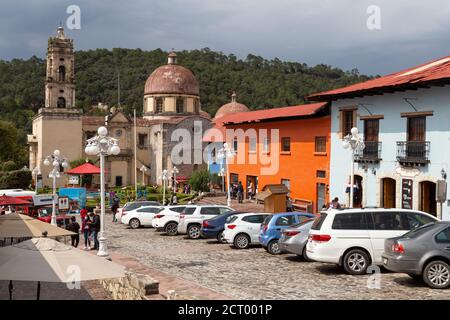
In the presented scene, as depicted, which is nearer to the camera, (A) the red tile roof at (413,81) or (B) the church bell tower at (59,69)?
(A) the red tile roof at (413,81)

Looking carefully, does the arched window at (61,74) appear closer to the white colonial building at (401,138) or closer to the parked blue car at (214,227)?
the white colonial building at (401,138)

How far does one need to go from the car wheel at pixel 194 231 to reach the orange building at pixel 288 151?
915cm

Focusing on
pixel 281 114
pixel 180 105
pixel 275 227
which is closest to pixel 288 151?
pixel 281 114

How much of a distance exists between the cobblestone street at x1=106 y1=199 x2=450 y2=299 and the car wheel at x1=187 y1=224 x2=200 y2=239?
3.86ft

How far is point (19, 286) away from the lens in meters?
15.0

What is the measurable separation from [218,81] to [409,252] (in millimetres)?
106442

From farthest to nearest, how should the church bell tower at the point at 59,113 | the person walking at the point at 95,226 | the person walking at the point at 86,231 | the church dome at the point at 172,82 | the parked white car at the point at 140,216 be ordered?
A: the church dome at the point at 172,82, the church bell tower at the point at 59,113, the parked white car at the point at 140,216, the person walking at the point at 86,231, the person walking at the point at 95,226

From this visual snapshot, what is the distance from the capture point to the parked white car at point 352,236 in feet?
45.5

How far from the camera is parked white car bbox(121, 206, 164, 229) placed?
27797 millimetres

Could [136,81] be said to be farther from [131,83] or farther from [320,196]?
[320,196]

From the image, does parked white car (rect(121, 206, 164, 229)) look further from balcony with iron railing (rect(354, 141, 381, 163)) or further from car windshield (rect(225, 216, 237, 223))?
balcony with iron railing (rect(354, 141, 381, 163))

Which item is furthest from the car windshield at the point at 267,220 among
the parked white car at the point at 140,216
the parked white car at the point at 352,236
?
the parked white car at the point at 140,216

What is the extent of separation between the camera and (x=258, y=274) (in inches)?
578
